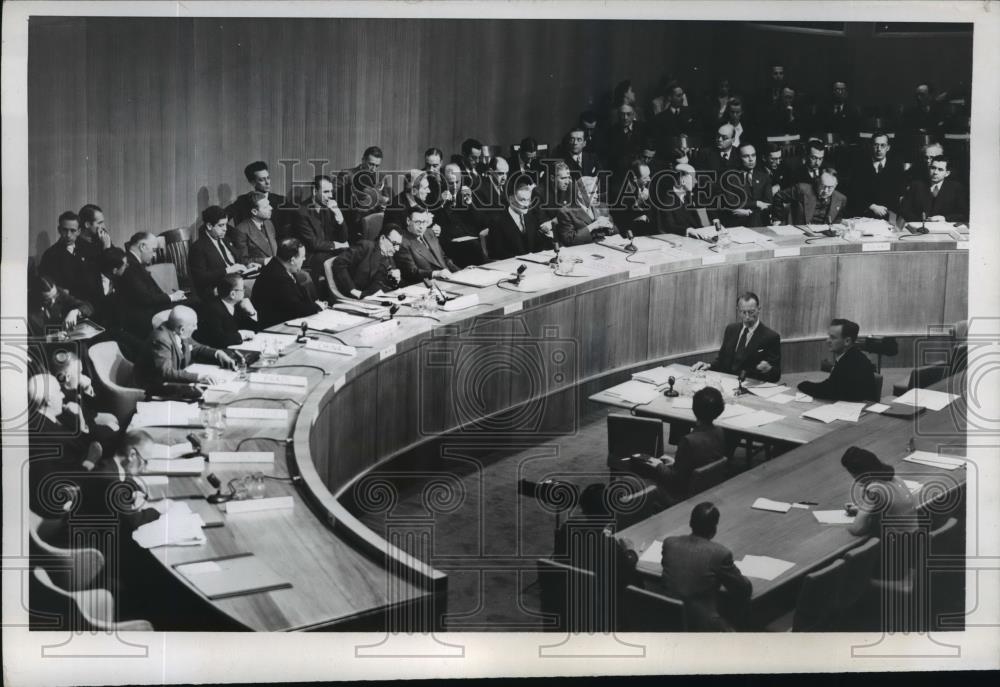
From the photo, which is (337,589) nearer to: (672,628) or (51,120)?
(672,628)

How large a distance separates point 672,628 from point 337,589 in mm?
1845

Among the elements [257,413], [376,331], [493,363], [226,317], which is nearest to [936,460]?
[493,363]

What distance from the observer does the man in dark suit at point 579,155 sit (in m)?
7.57

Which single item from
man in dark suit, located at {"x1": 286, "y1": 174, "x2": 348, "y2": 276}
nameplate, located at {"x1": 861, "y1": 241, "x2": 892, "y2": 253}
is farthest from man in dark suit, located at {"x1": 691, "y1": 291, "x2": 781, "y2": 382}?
man in dark suit, located at {"x1": 286, "y1": 174, "x2": 348, "y2": 276}

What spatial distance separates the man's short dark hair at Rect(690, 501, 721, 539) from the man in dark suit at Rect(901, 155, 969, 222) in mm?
2262

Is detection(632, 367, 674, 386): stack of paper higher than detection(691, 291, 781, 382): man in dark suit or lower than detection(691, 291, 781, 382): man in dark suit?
lower

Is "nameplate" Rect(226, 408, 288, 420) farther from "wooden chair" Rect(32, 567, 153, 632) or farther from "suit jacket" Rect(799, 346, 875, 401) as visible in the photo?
"suit jacket" Rect(799, 346, 875, 401)

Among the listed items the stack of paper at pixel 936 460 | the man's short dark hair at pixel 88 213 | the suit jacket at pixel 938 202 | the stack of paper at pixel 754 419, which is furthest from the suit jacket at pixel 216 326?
the suit jacket at pixel 938 202

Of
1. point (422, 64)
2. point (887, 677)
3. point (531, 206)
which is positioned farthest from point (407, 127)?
point (887, 677)

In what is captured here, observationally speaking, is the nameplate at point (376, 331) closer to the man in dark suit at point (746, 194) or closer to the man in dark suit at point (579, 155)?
the man in dark suit at point (579, 155)

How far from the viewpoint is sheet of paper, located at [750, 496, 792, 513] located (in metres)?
6.41

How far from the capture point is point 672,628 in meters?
6.40

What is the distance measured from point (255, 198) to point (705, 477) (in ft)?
9.50

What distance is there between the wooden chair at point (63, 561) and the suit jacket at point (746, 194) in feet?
13.3
